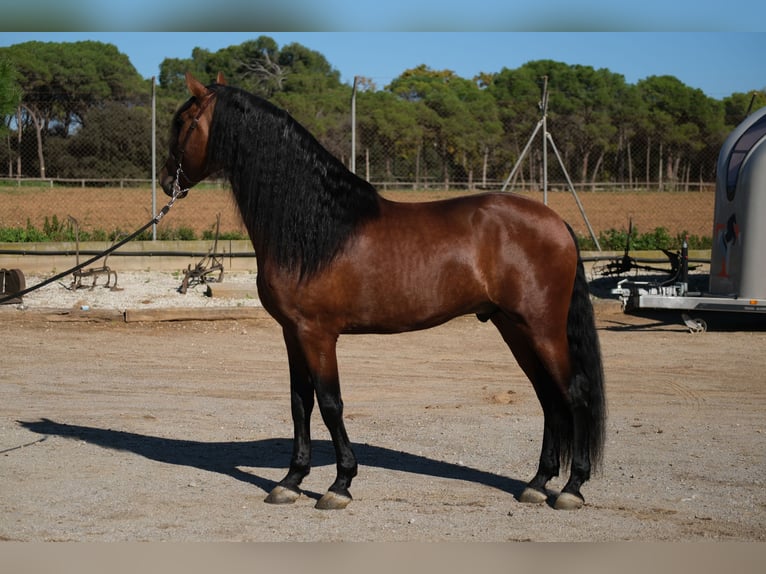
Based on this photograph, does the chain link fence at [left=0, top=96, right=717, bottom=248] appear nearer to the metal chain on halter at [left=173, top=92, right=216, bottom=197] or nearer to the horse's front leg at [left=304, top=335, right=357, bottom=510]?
the metal chain on halter at [left=173, top=92, right=216, bottom=197]

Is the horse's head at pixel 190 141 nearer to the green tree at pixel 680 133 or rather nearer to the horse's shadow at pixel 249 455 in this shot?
the horse's shadow at pixel 249 455

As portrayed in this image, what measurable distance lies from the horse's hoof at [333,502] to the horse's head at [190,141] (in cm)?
193

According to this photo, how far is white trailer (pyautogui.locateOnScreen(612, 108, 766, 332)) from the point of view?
9844 millimetres

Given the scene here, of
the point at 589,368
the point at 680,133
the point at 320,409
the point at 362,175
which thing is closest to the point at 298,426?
the point at 320,409

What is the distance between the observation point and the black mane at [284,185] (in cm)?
470

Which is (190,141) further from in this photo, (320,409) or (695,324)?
(695,324)

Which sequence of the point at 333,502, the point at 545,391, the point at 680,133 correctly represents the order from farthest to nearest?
1. the point at 680,133
2. the point at 545,391
3. the point at 333,502

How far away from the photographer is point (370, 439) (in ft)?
20.5

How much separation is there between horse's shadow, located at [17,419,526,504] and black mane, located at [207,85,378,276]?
58.2 inches

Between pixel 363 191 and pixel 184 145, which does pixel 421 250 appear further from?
pixel 184 145

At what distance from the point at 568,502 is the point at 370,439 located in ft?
6.25

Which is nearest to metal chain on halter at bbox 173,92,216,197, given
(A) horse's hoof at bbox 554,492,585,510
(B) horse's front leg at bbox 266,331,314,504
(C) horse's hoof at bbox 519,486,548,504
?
(B) horse's front leg at bbox 266,331,314,504

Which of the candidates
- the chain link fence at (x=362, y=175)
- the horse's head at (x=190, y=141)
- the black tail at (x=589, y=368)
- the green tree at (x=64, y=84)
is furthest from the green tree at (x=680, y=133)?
the horse's head at (x=190, y=141)

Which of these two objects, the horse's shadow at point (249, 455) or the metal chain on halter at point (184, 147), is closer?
the metal chain on halter at point (184, 147)
